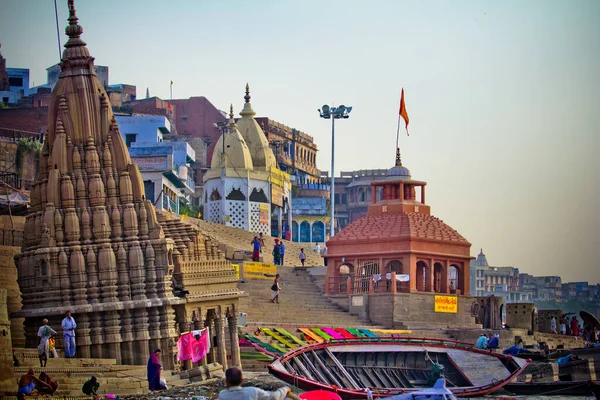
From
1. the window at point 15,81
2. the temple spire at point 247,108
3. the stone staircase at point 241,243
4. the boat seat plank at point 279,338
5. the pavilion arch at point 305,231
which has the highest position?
the window at point 15,81

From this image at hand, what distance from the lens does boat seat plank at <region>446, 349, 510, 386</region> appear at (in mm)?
35188

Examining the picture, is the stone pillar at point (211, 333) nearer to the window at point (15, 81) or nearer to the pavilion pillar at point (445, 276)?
the pavilion pillar at point (445, 276)

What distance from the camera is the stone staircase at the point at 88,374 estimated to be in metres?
25.3

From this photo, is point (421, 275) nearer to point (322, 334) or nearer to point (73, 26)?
point (322, 334)

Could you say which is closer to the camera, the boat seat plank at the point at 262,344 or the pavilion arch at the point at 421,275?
the boat seat plank at the point at 262,344

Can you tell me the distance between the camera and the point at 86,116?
101 feet

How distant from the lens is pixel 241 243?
1941 inches

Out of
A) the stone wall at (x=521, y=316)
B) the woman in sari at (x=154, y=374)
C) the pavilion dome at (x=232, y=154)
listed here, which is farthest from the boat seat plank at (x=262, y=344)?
the pavilion dome at (x=232, y=154)

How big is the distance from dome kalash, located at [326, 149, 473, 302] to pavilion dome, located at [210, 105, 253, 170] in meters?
11.9

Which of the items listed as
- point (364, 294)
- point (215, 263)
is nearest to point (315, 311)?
point (364, 294)

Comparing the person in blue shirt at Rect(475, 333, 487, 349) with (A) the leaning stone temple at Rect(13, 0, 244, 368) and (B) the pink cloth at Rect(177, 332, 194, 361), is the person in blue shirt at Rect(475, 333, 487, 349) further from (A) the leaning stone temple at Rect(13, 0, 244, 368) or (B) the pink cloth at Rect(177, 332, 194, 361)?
(B) the pink cloth at Rect(177, 332, 194, 361)

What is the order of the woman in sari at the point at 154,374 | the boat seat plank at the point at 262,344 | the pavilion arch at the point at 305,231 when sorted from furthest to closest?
the pavilion arch at the point at 305,231
the boat seat plank at the point at 262,344
the woman in sari at the point at 154,374

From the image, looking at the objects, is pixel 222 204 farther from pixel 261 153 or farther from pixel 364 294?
pixel 364 294

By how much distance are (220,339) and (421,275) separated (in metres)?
16.1
